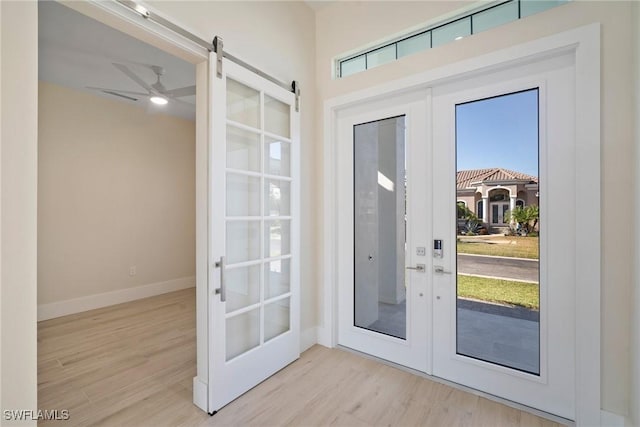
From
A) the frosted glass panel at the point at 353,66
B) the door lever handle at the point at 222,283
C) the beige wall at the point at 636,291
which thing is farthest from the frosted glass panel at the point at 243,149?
the beige wall at the point at 636,291

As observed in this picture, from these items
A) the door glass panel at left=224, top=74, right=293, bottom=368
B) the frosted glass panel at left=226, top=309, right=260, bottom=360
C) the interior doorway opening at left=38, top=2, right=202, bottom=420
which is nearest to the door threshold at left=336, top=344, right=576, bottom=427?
the door glass panel at left=224, top=74, right=293, bottom=368

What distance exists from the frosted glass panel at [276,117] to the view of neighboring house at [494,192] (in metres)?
1.49

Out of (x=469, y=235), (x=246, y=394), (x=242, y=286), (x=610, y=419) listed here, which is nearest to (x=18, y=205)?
(x=242, y=286)

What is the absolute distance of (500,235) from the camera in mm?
2133

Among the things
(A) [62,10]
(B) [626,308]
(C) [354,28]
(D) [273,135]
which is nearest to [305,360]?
(D) [273,135]

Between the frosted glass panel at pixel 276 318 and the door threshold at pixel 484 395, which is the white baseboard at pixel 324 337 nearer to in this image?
the door threshold at pixel 484 395

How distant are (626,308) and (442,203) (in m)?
1.18

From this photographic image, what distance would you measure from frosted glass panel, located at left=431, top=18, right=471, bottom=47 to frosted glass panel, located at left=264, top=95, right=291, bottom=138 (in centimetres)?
132

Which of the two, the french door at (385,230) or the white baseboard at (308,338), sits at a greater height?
the french door at (385,230)

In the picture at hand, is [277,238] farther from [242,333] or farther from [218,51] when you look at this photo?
[218,51]

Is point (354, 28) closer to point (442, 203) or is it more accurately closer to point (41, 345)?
point (442, 203)

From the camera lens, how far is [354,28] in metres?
2.72

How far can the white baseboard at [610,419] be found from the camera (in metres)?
1.67

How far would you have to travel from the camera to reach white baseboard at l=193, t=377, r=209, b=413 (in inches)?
77.6
